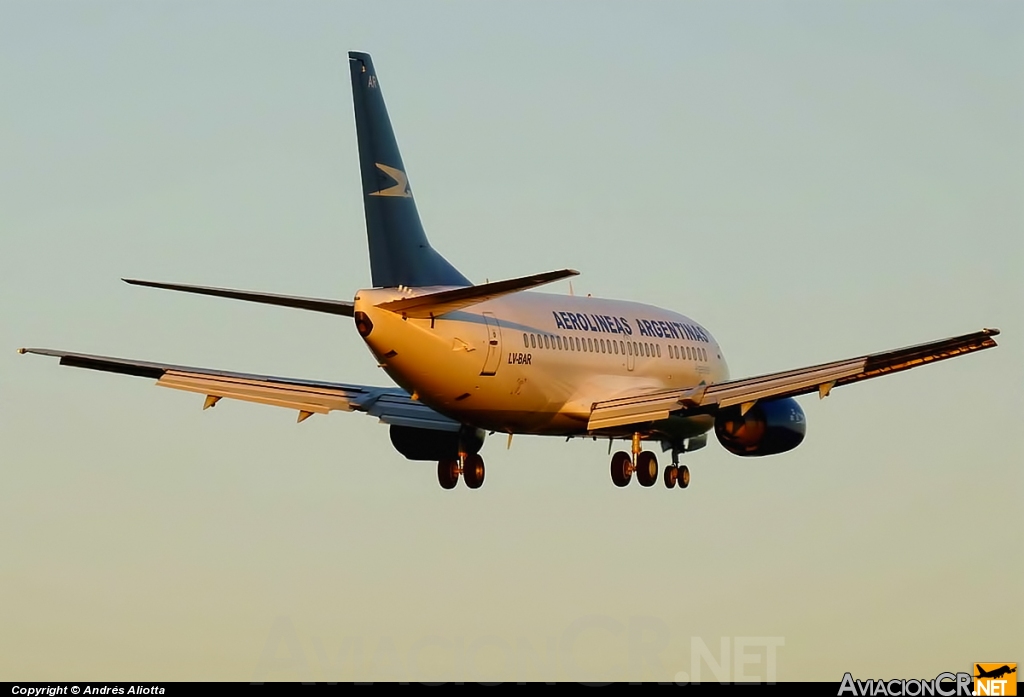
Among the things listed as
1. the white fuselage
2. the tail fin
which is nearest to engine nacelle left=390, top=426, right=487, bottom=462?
the white fuselage

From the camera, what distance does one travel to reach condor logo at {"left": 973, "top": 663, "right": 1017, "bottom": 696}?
37.6 metres

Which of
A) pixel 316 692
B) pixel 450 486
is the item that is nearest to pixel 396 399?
pixel 450 486

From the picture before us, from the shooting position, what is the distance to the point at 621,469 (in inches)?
2216

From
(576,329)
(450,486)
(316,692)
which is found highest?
(576,329)

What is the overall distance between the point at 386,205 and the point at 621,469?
11.1m

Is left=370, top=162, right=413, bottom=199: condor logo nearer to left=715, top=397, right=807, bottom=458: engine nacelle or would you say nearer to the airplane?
the airplane

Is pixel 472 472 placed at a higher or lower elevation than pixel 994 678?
higher

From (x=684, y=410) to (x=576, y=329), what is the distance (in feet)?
13.5

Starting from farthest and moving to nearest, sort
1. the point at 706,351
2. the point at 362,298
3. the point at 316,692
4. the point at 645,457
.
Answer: the point at 706,351
the point at 645,457
the point at 362,298
the point at 316,692

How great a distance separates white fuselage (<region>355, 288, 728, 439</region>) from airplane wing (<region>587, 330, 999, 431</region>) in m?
1.09

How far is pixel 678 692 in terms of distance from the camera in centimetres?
3494

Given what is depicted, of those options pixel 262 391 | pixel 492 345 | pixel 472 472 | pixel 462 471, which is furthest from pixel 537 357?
pixel 262 391

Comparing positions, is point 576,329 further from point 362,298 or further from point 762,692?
point 762,692

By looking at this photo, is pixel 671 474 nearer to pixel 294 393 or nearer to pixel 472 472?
pixel 472 472
